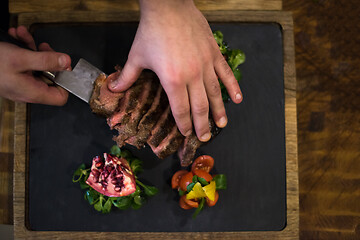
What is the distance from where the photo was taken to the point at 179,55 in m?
1.12

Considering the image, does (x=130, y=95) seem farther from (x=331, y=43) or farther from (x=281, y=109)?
(x=331, y=43)

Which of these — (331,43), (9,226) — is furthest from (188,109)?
→ (9,226)

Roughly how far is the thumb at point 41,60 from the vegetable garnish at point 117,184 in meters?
0.47

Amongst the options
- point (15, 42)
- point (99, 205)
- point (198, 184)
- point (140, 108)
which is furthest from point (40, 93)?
point (198, 184)

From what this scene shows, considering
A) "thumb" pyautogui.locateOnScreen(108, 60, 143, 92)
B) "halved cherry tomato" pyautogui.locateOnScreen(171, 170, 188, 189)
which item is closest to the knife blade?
"thumb" pyautogui.locateOnScreen(108, 60, 143, 92)

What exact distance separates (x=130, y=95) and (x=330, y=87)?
1.14 meters

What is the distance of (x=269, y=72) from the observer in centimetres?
169

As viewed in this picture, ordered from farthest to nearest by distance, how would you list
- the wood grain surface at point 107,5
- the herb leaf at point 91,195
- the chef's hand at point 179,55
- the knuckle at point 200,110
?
the wood grain surface at point 107,5
the herb leaf at point 91,195
the knuckle at point 200,110
the chef's hand at point 179,55

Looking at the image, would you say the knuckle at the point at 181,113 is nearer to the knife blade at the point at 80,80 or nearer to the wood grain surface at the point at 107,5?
the knife blade at the point at 80,80

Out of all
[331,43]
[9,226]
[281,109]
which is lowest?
[9,226]

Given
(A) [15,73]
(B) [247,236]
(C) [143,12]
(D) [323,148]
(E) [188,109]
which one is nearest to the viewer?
(C) [143,12]

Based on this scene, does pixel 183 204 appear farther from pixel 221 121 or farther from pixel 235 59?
pixel 235 59

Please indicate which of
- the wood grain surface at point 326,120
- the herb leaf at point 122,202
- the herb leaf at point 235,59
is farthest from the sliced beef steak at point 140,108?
the wood grain surface at point 326,120

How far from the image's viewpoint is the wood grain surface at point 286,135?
Answer: 1.63 metres
